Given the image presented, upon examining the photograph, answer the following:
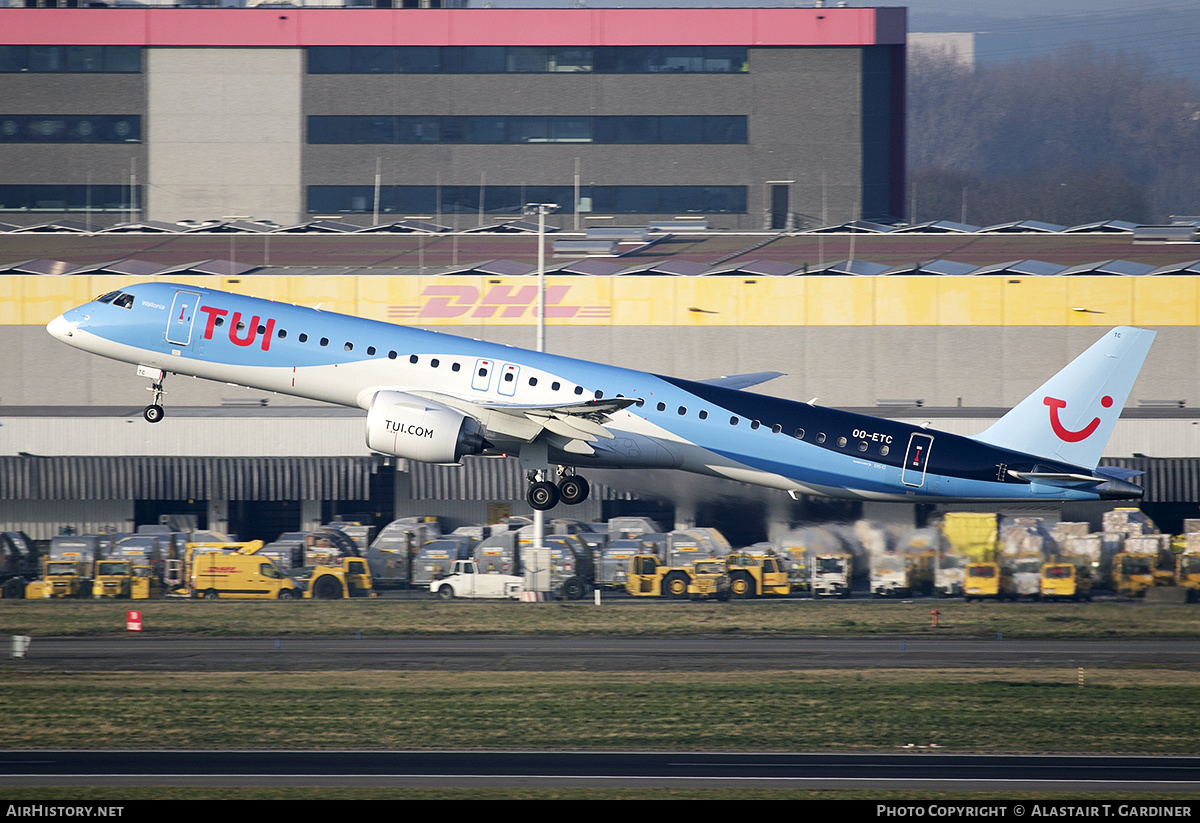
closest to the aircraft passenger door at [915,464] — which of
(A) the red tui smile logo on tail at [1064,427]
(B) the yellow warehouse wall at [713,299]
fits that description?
(A) the red tui smile logo on tail at [1064,427]

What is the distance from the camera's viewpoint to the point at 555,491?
4584 centimetres

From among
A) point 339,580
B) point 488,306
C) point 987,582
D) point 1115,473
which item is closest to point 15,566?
point 339,580

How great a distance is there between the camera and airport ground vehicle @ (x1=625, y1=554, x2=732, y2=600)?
2446 inches

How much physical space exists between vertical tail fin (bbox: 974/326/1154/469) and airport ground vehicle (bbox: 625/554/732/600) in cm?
2024

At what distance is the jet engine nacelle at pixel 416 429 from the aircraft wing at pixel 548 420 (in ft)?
3.16

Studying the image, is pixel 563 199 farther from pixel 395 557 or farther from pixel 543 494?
pixel 543 494

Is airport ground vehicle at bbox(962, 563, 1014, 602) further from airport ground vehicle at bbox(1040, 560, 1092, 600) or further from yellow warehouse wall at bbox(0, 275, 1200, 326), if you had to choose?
yellow warehouse wall at bbox(0, 275, 1200, 326)

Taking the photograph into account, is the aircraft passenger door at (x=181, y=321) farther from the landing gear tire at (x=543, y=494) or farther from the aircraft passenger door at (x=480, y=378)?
the landing gear tire at (x=543, y=494)

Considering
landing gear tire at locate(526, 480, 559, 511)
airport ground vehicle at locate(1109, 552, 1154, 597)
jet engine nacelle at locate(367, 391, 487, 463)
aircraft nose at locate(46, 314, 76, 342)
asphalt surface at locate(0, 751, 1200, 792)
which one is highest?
aircraft nose at locate(46, 314, 76, 342)

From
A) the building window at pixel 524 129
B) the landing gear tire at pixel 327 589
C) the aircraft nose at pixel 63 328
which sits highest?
the building window at pixel 524 129

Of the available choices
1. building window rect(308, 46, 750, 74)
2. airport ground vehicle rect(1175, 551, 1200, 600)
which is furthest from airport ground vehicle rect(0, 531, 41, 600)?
building window rect(308, 46, 750, 74)

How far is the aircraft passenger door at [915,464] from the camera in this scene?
44219 mm

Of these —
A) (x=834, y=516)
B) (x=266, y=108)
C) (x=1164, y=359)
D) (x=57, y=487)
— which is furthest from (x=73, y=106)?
(x=1164, y=359)
